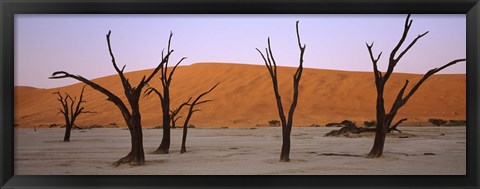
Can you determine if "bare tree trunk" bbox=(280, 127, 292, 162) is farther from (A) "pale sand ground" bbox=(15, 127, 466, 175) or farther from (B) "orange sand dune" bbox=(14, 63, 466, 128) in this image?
(B) "orange sand dune" bbox=(14, 63, 466, 128)

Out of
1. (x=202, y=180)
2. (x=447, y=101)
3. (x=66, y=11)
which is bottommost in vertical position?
(x=202, y=180)

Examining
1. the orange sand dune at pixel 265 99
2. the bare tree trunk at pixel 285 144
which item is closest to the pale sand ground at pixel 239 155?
the bare tree trunk at pixel 285 144

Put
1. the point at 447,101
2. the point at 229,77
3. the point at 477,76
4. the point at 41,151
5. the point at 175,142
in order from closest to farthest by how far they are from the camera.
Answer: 1. the point at 477,76
2. the point at 41,151
3. the point at 175,142
4. the point at 447,101
5. the point at 229,77

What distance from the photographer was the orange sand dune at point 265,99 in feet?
50.0

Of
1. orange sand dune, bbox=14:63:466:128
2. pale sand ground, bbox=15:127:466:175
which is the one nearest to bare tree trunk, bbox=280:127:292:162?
pale sand ground, bbox=15:127:466:175

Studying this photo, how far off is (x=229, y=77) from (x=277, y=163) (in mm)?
7383

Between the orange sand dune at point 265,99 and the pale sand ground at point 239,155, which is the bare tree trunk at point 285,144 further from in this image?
the orange sand dune at point 265,99

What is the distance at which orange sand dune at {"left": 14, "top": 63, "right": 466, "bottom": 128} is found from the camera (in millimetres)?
15234

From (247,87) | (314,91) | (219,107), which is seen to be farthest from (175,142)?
(314,91)

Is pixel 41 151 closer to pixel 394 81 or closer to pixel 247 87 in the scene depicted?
pixel 247 87

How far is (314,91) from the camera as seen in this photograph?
18.0 metres

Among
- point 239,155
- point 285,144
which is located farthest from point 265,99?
point 285,144

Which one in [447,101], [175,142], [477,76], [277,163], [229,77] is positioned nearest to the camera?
[477,76]

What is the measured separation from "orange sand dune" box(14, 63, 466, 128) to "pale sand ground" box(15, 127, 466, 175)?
1115 mm
